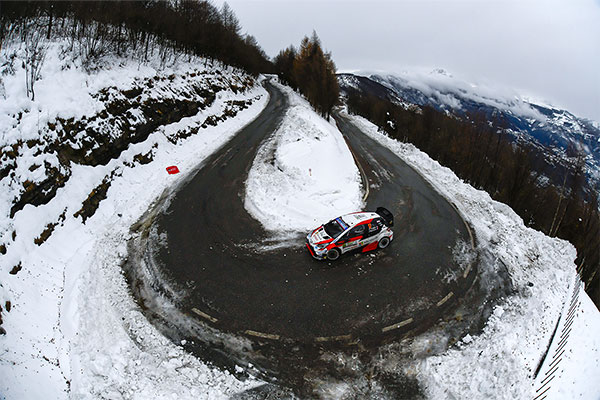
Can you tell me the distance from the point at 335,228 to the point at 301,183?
6488 millimetres

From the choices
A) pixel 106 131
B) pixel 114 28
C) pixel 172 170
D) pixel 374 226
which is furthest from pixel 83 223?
pixel 114 28

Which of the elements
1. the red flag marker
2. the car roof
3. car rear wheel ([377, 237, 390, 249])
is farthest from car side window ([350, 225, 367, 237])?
the red flag marker

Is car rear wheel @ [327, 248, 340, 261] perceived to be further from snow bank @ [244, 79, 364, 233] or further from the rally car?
snow bank @ [244, 79, 364, 233]

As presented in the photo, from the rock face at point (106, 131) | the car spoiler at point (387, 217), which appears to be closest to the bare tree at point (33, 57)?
the rock face at point (106, 131)

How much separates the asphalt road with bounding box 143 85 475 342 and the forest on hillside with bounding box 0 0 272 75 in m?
12.3

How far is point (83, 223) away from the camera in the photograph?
45.5ft

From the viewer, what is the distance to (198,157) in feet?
74.1

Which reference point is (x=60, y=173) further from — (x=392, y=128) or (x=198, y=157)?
(x=392, y=128)

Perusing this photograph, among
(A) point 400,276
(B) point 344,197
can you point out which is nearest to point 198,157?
(B) point 344,197

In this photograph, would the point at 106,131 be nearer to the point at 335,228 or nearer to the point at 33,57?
the point at 33,57

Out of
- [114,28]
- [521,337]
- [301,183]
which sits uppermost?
[114,28]

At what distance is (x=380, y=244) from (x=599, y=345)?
828cm

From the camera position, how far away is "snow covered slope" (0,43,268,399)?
26.3 ft

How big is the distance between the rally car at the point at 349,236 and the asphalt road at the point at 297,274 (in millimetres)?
428
